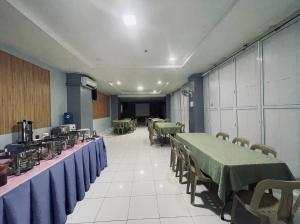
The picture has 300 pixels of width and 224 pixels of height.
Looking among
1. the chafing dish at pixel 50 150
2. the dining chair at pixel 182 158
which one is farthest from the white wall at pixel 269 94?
the chafing dish at pixel 50 150

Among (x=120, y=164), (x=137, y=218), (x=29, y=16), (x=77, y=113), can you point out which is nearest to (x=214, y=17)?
(x=29, y=16)

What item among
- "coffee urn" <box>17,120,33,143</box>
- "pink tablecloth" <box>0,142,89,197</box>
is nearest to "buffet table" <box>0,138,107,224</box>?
"pink tablecloth" <box>0,142,89,197</box>

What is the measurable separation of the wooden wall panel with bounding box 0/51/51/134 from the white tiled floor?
83.8 inches

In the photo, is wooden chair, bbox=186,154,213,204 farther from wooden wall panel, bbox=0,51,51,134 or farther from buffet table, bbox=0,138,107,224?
wooden wall panel, bbox=0,51,51,134

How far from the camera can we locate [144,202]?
2.63m

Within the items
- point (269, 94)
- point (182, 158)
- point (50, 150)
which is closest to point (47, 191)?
point (50, 150)

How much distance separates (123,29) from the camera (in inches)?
121

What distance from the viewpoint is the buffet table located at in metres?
1.41

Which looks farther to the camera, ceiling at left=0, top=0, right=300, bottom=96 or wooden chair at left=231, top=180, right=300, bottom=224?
ceiling at left=0, top=0, right=300, bottom=96

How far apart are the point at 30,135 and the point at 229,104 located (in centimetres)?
489

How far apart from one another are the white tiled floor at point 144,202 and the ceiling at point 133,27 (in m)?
2.83

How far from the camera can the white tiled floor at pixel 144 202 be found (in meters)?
2.22

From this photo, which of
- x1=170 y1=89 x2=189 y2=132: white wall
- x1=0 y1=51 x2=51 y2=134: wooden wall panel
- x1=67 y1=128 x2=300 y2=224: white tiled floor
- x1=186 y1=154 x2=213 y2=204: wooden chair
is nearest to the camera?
x1=67 y1=128 x2=300 y2=224: white tiled floor

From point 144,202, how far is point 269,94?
2967 millimetres
